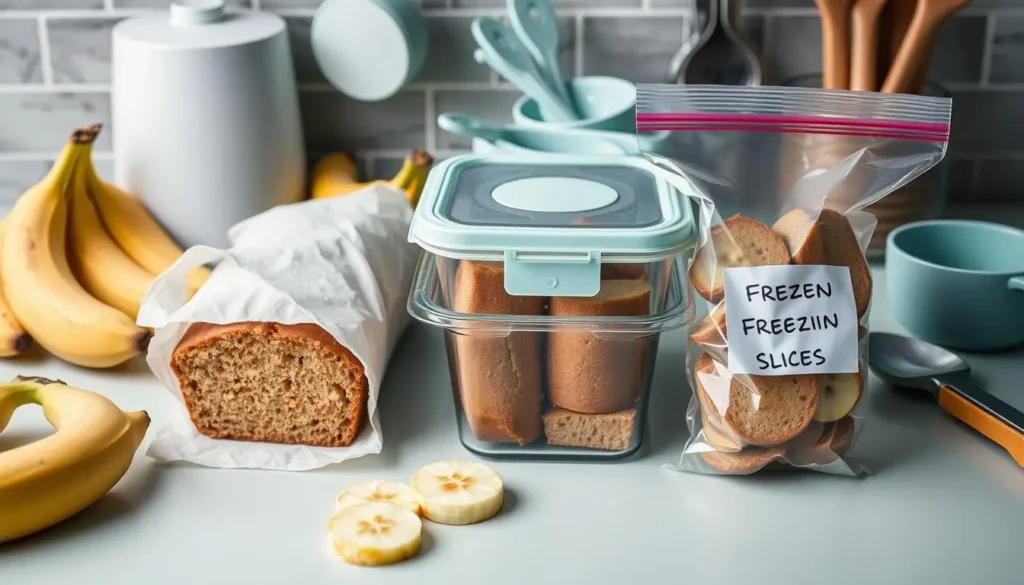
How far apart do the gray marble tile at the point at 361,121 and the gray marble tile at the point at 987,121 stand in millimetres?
581

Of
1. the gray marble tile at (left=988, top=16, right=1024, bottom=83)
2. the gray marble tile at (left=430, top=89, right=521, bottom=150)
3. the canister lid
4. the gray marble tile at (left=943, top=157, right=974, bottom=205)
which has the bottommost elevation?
the gray marble tile at (left=943, top=157, right=974, bottom=205)

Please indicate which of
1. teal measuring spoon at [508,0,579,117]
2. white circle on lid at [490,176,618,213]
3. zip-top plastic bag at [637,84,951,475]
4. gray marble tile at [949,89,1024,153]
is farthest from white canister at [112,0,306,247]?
gray marble tile at [949,89,1024,153]

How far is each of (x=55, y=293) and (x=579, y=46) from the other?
0.58 m

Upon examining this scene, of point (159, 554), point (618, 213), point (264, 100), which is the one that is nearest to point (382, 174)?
point (264, 100)

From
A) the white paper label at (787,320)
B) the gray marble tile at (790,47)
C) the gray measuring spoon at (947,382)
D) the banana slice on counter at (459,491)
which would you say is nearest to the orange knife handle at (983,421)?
the gray measuring spoon at (947,382)

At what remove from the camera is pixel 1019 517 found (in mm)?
713

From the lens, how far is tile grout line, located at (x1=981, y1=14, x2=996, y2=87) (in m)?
1.14

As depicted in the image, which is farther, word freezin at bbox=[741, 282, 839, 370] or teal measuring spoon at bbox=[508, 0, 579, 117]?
teal measuring spoon at bbox=[508, 0, 579, 117]

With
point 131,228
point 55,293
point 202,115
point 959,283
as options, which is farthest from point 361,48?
point 959,283

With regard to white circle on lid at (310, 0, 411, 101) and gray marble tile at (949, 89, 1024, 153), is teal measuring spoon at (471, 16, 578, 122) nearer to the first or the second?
white circle on lid at (310, 0, 411, 101)

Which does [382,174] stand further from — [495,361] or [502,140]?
[495,361]

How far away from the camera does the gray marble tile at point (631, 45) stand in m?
1.14

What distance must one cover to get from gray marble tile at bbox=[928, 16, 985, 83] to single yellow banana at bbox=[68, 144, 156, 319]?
83 centimetres

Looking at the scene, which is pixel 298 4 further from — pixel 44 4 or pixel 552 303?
pixel 552 303
